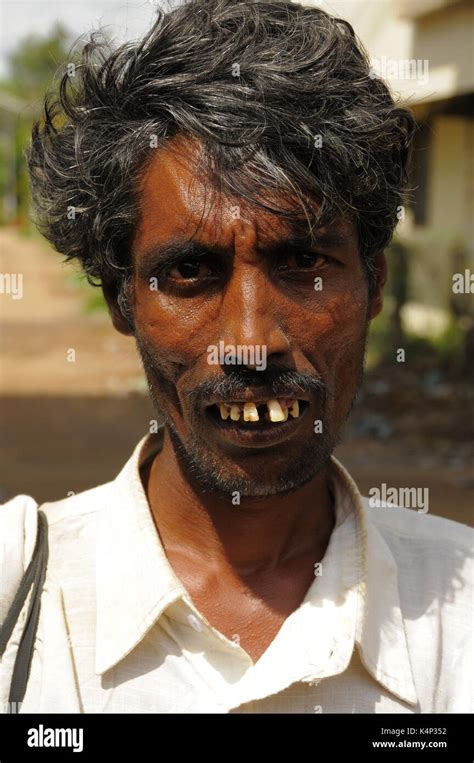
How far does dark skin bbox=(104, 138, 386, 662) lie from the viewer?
181 centimetres

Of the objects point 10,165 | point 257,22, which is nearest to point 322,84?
point 257,22

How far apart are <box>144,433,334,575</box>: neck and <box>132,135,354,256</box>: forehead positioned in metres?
0.50

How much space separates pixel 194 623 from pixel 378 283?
880mm

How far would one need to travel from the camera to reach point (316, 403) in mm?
1876

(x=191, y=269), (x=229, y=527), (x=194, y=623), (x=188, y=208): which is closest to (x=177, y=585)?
(x=194, y=623)

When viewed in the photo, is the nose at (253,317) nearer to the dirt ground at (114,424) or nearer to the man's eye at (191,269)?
the man's eye at (191,269)

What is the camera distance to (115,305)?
213 centimetres

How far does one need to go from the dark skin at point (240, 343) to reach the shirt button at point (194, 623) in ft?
0.35

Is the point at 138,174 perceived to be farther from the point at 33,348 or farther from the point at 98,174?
the point at 33,348

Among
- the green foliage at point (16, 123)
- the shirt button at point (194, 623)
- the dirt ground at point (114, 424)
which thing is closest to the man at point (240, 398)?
the shirt button at point (194, 623)

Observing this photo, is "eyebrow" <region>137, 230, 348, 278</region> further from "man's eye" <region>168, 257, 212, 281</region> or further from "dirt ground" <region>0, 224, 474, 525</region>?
"dirt ground" <region>0, 224, 474, 525</region>

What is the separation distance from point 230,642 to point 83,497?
50 cm

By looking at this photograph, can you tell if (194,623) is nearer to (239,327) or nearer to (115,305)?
(239,327)

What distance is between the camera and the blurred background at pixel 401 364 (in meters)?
7.91
